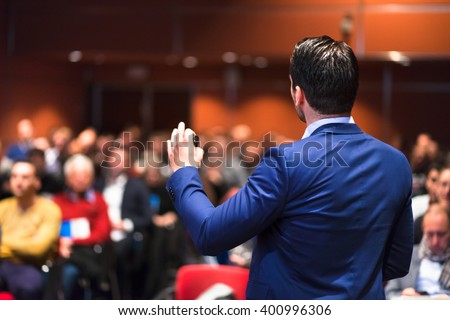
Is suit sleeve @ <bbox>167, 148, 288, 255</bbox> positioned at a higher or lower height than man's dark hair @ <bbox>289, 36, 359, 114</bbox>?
lower

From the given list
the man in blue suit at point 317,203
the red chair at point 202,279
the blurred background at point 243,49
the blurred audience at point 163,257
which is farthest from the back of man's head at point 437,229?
the blurred background at point 243,49

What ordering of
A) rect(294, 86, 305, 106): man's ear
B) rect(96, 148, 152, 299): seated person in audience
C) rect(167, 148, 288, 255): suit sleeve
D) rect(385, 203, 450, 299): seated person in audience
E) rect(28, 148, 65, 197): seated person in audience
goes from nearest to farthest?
rect(167, 148, 288, 255): suit sleeve → rect(294, 86, 305, 106): man's ear → rect(385, 203, 450, 299): seated person in audience → rect(96, 148, 152, 299): seated person in audience → rect(28, 148, 65, 197): seated person in audience

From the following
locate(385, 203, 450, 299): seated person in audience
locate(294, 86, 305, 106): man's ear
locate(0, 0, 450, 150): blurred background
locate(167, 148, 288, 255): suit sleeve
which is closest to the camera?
locate(167, 148, 288, 255): suit sleeve

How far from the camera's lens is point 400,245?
1.74 metres

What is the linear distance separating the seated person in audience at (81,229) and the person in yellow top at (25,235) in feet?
1.20

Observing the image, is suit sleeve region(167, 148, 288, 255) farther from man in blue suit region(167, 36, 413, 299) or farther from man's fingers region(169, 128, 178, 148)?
man's fingers region(169, 128, 178, 148)

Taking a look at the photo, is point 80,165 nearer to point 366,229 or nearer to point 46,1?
point 366,229

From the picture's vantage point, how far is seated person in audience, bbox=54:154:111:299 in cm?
546

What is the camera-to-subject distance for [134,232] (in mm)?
6812

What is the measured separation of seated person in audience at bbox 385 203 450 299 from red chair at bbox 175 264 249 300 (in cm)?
77

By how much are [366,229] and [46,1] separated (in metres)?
10.1

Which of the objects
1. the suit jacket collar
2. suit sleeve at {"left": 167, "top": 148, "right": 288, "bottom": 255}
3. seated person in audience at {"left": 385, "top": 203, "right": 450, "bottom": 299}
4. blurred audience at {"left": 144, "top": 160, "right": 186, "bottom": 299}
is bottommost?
blurred audience at {"left": 144, "top": 160, "right": 186, "bottom": 299}

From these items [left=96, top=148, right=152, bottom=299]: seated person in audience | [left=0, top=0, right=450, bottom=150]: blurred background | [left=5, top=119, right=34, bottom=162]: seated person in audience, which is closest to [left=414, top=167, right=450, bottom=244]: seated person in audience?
[left=96, top=148, right=152, bottom=299]: seated person in audience

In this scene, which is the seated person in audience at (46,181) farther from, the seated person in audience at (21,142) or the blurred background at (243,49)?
the blurred background at (243,49)
